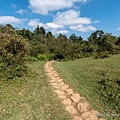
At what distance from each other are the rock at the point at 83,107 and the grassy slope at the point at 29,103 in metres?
0.37

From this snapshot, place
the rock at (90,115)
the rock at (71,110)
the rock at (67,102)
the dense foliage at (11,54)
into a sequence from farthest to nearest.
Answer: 1. the dense foliage at (11,54)
2. the rock at (67,102)
3. the rock at (71,110)
4. the rock at (90,115)

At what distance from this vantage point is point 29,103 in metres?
2.81

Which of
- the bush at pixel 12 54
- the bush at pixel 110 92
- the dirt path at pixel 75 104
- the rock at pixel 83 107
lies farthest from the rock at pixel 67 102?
the bush at pixel 12 54

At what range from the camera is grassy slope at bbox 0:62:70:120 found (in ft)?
7.73

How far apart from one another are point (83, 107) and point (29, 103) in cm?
134

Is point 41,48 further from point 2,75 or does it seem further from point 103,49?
point 2,75

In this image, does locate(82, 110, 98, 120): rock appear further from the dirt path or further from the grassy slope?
the grassy slope

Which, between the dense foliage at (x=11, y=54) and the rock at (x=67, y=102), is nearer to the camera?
the rock at (x=67, y=102)

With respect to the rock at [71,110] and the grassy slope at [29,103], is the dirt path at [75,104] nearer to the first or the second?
the rock at [71,110]

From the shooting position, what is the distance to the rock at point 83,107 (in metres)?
2.55

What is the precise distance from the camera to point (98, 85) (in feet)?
12.4

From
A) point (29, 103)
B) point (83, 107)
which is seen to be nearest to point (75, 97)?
point (83, 107)

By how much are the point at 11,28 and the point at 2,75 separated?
241cm

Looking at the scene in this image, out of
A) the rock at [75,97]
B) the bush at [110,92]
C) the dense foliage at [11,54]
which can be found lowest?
the rock at [75,97]
